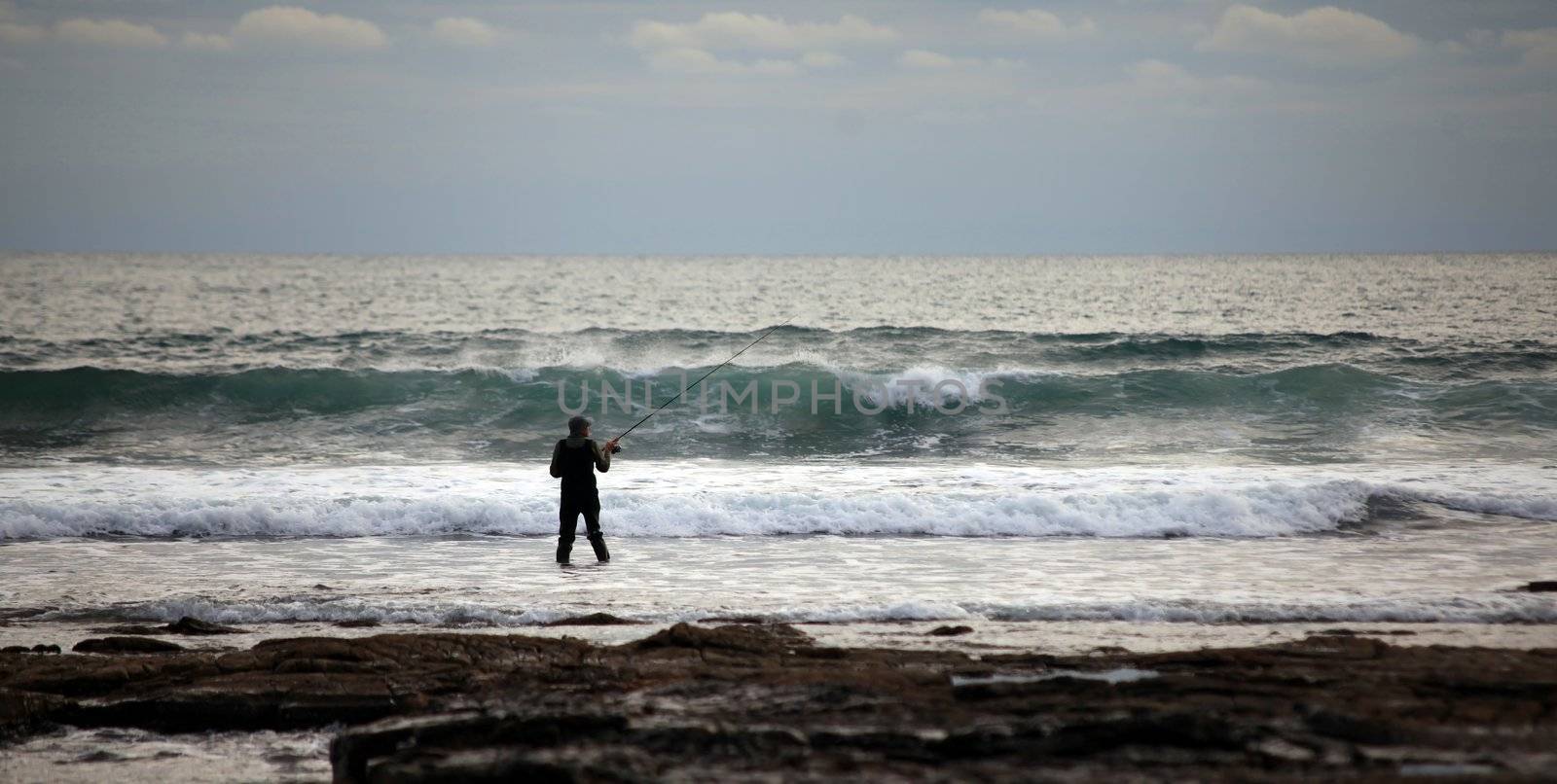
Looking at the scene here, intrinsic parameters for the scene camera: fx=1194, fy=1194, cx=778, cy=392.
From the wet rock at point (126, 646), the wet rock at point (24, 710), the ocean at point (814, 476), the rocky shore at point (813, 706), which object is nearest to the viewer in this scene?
the rocky shore at point (813, 706)

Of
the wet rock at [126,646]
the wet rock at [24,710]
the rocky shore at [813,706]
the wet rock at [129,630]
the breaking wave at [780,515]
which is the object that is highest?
the rocky shore at [813,706]

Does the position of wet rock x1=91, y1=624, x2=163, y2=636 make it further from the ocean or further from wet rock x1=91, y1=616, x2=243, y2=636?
the ocean

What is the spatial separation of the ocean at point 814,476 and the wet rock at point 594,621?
0.16m

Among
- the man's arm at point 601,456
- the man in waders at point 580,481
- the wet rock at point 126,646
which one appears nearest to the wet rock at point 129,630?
the wet rock at point 126,646

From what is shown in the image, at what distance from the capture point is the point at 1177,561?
9.32m

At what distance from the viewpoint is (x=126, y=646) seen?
6.15 meters

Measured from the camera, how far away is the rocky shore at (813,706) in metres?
3.47

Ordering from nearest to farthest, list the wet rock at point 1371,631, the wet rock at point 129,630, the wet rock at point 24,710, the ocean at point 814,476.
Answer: the wet rock at point 24,710, the wet rock at point 1371,631, the wet rock at point 129,630, the ocean at point 814,476

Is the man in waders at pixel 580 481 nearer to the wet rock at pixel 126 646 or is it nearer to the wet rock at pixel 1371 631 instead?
the wet rock at pixel 126 646

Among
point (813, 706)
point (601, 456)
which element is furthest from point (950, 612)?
point (601, 456)

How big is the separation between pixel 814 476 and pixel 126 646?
8.72 meters

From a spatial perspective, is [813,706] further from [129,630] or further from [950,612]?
[129,630]

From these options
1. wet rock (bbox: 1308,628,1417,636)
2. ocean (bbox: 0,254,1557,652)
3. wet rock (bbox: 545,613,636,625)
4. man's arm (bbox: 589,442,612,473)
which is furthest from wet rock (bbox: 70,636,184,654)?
wet rock (bbox: 1308,628,1417,636)

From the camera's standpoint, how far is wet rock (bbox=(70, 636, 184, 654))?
6.11m
